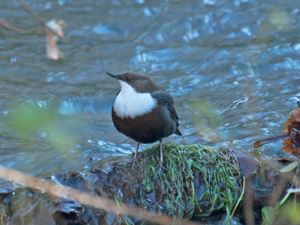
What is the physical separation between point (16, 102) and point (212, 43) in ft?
13.9

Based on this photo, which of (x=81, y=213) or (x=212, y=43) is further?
(x=212, y=43)

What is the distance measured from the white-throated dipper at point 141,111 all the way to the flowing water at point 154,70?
1.05 metres

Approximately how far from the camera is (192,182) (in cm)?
320

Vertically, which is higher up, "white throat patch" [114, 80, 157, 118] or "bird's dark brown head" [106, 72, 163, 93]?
"bird's dark brown head" [106, 72, 163, 93]

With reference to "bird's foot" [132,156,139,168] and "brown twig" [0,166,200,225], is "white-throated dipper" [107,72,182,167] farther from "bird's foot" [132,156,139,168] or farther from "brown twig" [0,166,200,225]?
"brown twig" [0,166,200,225]

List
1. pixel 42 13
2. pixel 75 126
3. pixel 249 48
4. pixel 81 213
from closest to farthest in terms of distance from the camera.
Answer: pixel 81 213 < pixel 75 126 < pixel 249 48 < pixel 42 13

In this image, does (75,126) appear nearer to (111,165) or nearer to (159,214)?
(111,165)

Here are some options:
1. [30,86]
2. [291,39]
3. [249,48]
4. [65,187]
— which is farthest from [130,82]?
[291,39]

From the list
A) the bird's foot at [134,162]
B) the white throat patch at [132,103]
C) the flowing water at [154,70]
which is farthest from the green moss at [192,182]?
the flowing water at [154,70]

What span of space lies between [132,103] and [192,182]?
0.84 meters

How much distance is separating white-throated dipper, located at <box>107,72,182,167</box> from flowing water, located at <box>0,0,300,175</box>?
3.45 ft

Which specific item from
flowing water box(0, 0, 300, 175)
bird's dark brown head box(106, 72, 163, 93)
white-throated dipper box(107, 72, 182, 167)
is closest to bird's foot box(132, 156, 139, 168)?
white-throated dipper box(107, 72, 182, 167)

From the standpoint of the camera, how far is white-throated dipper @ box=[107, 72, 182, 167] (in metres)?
3.28

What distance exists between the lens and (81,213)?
2.89 metres
